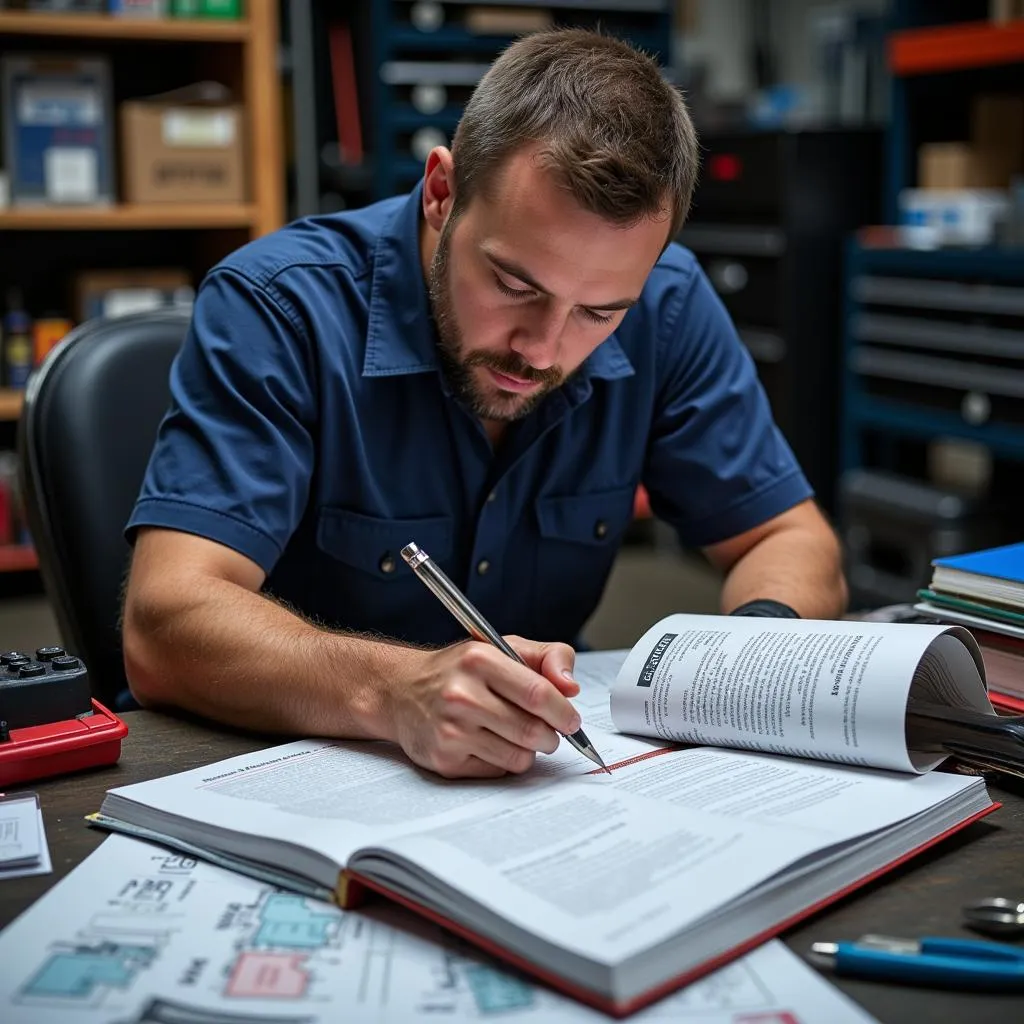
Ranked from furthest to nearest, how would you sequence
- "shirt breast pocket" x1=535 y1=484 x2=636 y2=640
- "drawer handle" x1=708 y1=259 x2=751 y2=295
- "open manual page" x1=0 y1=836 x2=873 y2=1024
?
"drawer handle" x1=708 y1=259 x2=751 y2=295 → "shirt breast pocket" x1=535 y1=484 x2=636 y2=640 → "open manual page" x1=0 y1=836 x2=873 y2=1024

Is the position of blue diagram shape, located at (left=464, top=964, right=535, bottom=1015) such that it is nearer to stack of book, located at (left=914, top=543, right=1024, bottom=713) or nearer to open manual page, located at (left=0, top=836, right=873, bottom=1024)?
open manual page, located at (left=0, top=836, right=873, bottom=1024)

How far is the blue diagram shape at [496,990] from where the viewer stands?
25.1 inches

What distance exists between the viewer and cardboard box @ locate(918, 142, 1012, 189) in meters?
3.26

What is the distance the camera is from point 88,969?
67 cm

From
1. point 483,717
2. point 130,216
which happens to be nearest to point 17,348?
point 130,216

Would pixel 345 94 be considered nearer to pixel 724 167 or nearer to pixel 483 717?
pixel 724 167

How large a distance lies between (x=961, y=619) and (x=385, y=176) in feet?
9.49

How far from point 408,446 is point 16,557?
2309 millimetres

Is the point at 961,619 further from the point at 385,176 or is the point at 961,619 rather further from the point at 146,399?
the point at 385,176

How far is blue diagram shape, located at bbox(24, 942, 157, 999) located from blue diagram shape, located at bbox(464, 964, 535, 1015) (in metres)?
0.16

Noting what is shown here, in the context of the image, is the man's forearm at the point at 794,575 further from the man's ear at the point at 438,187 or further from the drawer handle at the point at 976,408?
the drawer handle at the point at 976,408

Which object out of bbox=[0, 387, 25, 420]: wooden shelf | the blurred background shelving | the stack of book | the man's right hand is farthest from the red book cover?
the man's right hand

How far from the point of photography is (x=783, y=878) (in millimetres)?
710

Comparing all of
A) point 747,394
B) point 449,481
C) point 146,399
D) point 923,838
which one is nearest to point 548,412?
point 449,481
